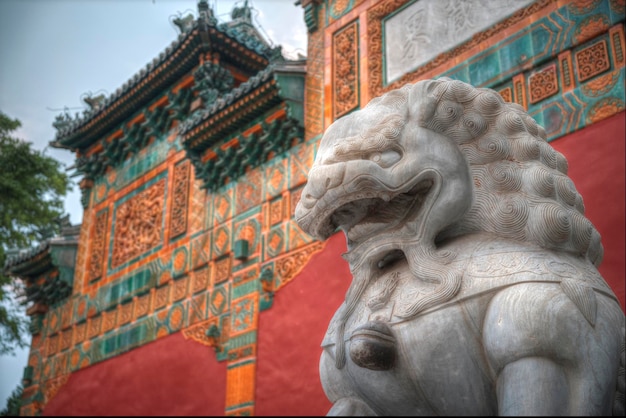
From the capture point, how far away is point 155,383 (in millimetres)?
8844

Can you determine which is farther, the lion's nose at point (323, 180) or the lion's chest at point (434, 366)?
the lion's nose at point (323, 180)

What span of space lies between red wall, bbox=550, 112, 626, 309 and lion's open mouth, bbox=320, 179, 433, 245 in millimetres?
3125

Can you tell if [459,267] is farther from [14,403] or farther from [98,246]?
[14,403]

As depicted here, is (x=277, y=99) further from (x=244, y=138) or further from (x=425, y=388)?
(x=425, y=388)

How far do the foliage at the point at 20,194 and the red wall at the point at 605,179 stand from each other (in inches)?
244

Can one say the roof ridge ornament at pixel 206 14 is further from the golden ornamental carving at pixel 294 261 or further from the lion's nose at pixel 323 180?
the lion's nose at pixel 323 180

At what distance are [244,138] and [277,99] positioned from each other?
0.80 metres

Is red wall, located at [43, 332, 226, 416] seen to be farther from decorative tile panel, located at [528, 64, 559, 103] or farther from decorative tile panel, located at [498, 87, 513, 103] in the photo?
decorative tile panel, located at [528, 64, 559, 103]

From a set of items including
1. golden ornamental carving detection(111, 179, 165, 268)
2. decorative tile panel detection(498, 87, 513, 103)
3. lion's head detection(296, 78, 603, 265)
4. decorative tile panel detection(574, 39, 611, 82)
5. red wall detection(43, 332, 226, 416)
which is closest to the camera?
lion's head detection(296, 78, 603, 265)

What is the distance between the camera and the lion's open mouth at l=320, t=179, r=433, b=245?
83.6 inches

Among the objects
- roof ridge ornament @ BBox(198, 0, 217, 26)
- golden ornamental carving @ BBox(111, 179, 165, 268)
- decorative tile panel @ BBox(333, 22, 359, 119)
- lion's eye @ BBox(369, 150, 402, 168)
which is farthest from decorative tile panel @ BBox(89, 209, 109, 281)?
lion's eye @ BBox(369, 150, 402, 168)

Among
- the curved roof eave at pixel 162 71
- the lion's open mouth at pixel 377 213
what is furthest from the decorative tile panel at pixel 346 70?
the lion's open mouth at pixel 377 213

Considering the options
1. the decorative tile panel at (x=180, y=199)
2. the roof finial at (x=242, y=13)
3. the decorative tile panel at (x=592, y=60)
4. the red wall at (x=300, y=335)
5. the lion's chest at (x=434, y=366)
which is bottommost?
the lion's chest at (x=434, y=366)

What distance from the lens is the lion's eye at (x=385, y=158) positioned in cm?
211
